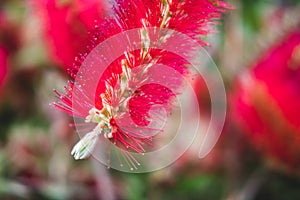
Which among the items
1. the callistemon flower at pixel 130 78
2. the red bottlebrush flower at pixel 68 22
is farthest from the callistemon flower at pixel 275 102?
the callistemon flower at pixel 130 78

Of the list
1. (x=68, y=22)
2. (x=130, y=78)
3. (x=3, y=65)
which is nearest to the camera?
(x=130, y=78)

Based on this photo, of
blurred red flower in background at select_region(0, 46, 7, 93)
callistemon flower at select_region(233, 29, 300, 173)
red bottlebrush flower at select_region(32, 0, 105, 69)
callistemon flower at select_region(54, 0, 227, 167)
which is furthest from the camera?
blurred red flower in background at select_region(0, 46, 7, 93)

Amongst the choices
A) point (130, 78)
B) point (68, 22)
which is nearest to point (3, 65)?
point (68, 22)

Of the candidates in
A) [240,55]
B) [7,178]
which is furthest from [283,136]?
[7,178]

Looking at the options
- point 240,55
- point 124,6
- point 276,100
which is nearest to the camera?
point 124,6

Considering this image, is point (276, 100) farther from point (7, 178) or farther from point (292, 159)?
point (7, 178)

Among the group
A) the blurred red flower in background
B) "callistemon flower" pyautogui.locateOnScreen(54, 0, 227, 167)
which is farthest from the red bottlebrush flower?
the blurred red flower in background

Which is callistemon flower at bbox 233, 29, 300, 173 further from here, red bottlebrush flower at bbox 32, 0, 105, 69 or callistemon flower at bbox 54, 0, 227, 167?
callistemon flower at bbox 54, 0, 227, 167

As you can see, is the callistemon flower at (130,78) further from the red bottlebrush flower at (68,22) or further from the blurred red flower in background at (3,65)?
the blurred red flower in background at (3,65)

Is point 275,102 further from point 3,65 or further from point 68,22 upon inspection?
point 3,65
